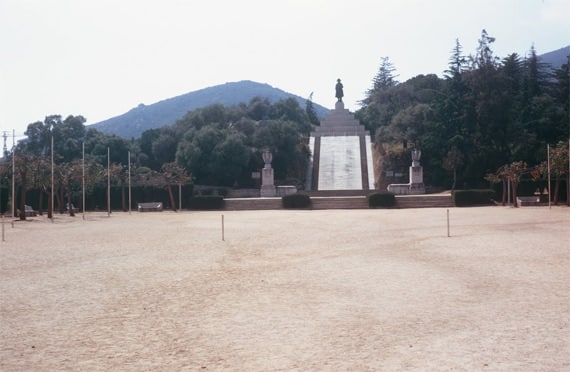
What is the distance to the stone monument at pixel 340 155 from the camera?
5416 centimetres

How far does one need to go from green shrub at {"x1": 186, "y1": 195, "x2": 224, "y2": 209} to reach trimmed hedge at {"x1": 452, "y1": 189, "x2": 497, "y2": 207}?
1756 cm

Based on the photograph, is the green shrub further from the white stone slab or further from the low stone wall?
the low stone wall

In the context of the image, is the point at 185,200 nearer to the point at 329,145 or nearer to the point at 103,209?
the point at 103,209

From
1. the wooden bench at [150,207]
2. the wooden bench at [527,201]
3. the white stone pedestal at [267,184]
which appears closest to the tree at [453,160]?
the wooden bench at [527,201]

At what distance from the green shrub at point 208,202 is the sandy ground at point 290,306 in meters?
24.7

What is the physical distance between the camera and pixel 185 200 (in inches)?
1858

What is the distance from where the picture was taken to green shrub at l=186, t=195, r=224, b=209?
43.1 metres

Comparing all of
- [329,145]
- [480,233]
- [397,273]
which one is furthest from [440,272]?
[329,145]

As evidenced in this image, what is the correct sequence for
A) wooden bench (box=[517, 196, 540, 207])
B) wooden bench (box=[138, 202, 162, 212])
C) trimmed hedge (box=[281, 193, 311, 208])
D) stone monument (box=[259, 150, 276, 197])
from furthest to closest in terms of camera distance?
stone monument (box=[259, 150, 276, 197]) < wooden bench (box=[138, 202, 162, 212]) < trimmed hedge (box=[281, 193, 311, 208]) < wooden bench (box=[517, 196, 540, 207])

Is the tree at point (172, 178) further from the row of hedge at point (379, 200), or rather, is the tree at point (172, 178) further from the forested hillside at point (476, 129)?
the forested hillside at point (476, 129)

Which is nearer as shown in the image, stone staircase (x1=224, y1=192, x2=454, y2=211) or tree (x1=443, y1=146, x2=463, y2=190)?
stone staircase (x1=224, y1=192, x2=454, y2=211)

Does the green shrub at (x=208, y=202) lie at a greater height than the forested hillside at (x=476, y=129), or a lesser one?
lesser

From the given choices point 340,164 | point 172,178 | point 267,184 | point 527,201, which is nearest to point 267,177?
point 267,184

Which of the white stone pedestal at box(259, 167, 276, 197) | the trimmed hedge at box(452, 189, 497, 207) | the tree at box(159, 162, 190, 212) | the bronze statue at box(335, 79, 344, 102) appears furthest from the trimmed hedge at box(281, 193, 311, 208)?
the bronze statue at box(335, 79, 344, 102)
